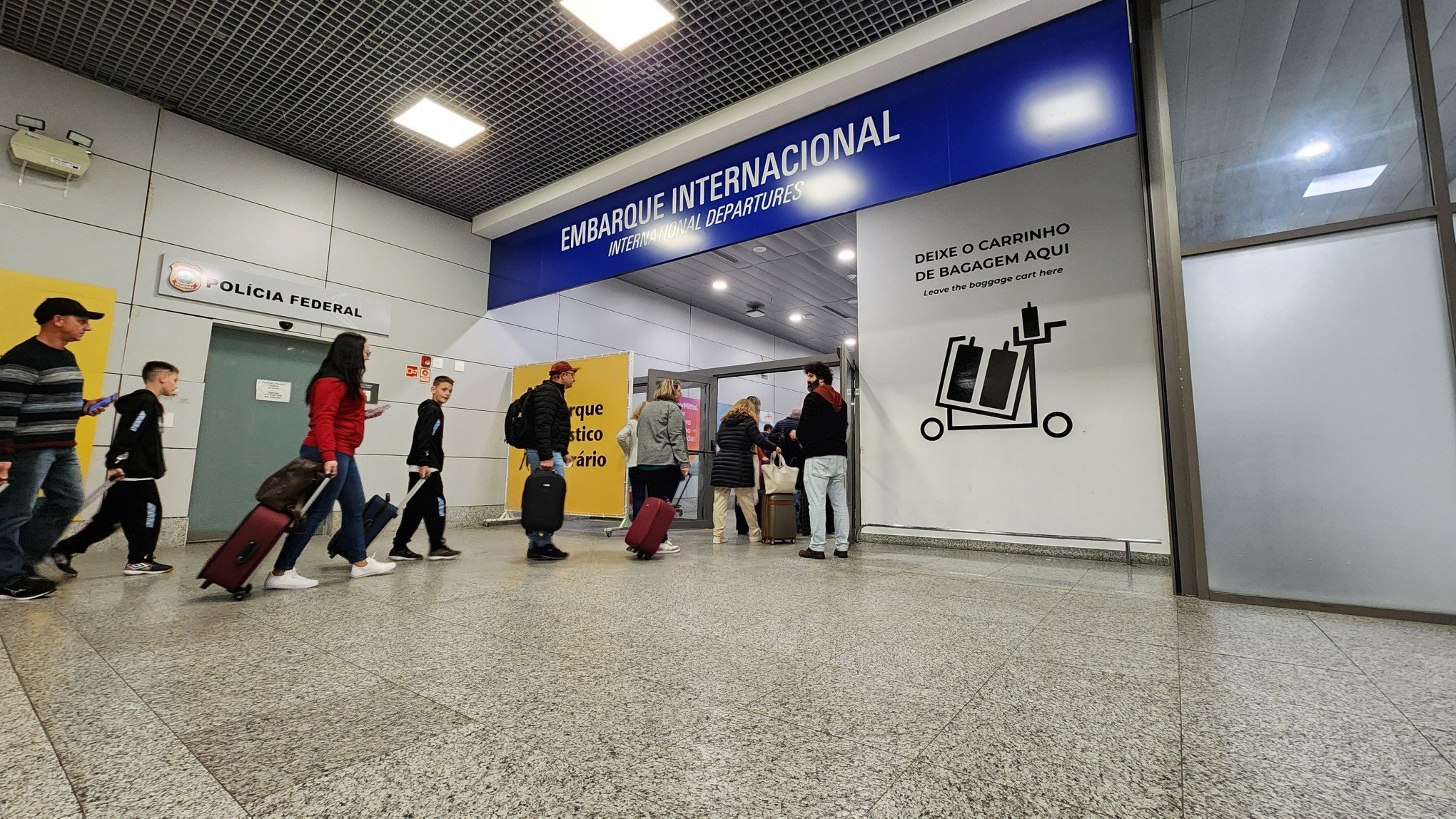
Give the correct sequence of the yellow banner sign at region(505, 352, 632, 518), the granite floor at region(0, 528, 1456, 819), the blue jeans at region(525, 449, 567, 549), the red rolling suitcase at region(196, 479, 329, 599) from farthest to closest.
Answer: the yellow banner sign at region(505, 352, 632, 518) → the blue jeans at region(525, 449, 567, 549) → the red rolling suitcase at region(196, 479, 329, 599) → the granite floor at region(0, 528, 1456, 819)

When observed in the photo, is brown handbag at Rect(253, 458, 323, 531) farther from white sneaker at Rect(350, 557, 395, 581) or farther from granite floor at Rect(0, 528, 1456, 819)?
white sneaker at Rect(350, 557, 395, 581)

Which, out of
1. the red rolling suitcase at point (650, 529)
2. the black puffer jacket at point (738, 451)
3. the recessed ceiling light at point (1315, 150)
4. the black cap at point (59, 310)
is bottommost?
the red rolling suitcase at point (650, 529)

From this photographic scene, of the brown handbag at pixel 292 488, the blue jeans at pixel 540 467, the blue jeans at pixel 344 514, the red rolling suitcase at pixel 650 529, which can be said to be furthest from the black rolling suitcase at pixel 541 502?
the brown handbag at pixel 292 488

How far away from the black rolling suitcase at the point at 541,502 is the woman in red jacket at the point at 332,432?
3.92 feet

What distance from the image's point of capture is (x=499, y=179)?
23.4ft

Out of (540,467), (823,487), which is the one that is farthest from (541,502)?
(823,487)

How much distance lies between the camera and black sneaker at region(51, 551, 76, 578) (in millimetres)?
3590

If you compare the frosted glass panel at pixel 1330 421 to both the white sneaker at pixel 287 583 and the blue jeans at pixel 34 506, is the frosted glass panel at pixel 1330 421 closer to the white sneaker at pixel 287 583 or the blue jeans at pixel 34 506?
the white sneaker at pixel 287 583

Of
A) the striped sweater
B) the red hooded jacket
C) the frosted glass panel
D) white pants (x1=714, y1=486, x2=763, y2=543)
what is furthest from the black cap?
the frosted glass panel

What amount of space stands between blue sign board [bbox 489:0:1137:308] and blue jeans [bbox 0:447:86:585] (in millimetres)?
4561

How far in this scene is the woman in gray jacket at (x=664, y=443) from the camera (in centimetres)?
569

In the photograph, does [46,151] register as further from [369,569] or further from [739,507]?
[739,507]

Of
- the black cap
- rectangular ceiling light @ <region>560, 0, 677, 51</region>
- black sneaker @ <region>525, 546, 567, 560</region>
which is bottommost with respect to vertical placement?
black sneaker @ <region>525, 546, 567, 560</region>

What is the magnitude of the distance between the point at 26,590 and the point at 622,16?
5020mm
